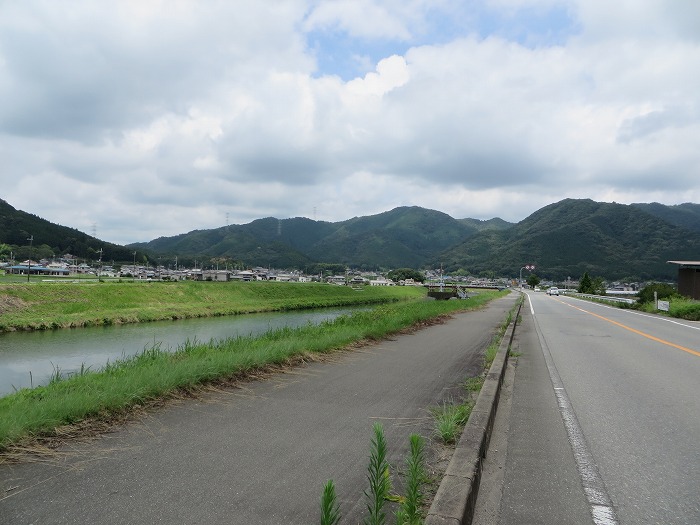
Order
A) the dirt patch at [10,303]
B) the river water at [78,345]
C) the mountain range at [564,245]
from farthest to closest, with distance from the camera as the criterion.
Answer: the mountain range at [564,245] < the dirt patch at [10,303] < the river water at [78,345]

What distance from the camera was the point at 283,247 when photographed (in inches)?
7638

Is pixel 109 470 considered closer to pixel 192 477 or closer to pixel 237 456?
pixel 192 477

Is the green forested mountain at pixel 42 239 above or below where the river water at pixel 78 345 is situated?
above

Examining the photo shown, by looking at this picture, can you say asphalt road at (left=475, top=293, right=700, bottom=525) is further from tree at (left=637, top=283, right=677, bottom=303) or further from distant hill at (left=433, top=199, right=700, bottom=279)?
distant hill at (left=433, top=199, right=700, bottom=279)

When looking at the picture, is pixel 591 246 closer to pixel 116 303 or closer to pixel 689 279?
pixel 689 279

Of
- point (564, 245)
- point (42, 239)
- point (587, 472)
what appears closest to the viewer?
point (587, 472)

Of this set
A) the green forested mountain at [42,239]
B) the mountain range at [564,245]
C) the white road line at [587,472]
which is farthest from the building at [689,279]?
the green forested mountain at [42,239]

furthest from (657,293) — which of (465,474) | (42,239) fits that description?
(42,239)

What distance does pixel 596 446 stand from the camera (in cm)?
421

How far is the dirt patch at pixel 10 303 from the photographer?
980 inches

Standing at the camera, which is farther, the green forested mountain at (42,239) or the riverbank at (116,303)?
the green forested mountain at (42,239)

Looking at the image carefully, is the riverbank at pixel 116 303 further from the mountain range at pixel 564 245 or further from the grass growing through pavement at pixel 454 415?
the mountain range at pixel 564 245

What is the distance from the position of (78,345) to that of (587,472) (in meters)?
18.6

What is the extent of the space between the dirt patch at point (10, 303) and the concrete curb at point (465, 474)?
28.2 metres
